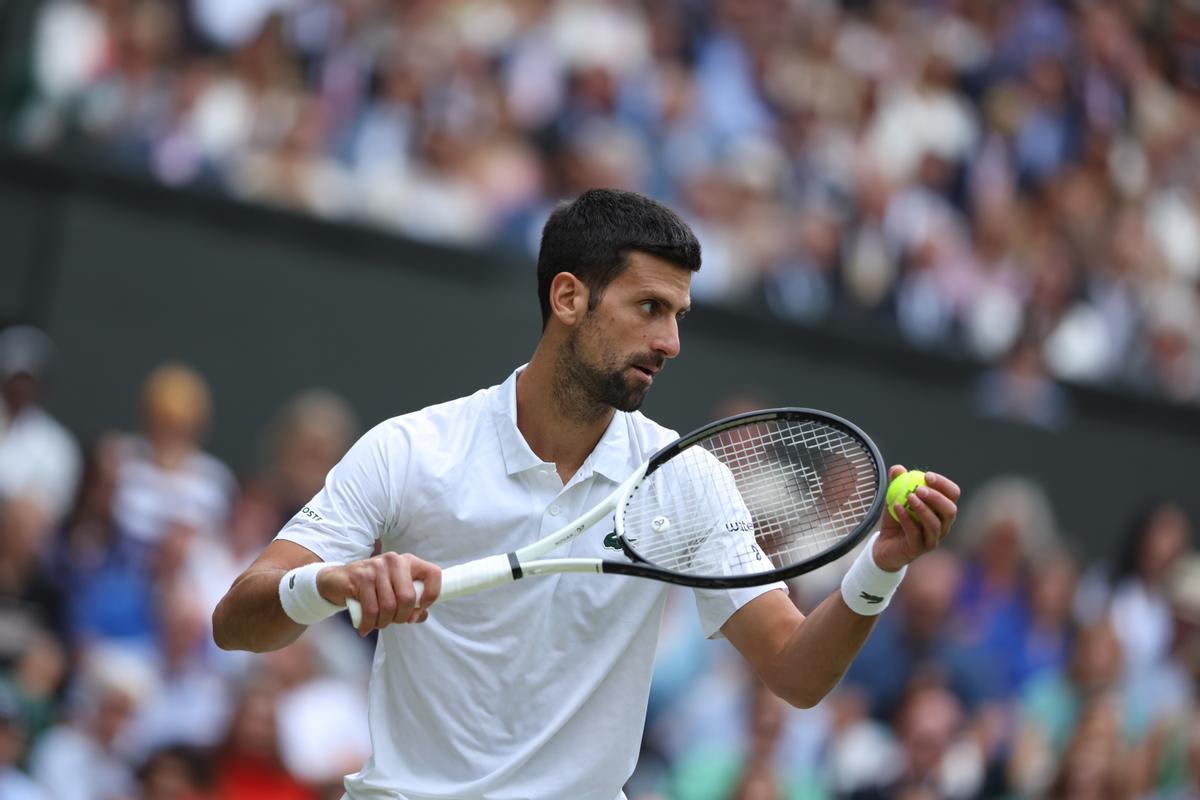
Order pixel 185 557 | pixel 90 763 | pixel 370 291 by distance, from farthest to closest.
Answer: pixel 370 291 < pixel 185 557 < pixel 90 763

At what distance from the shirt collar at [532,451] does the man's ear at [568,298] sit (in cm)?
18

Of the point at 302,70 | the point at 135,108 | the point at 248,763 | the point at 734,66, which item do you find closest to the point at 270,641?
the point at 248,763

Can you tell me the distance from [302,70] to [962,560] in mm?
4034

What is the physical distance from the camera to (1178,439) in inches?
390

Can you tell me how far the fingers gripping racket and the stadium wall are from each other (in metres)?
4.02

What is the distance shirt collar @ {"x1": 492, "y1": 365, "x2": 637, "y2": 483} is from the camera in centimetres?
351

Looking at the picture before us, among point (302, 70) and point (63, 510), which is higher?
point (302, 70)

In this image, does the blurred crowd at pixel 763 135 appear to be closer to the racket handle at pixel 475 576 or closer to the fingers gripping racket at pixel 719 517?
the fingers gripping racket at pixel 719 517

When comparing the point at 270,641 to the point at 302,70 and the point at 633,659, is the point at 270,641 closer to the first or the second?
the point at 633,659

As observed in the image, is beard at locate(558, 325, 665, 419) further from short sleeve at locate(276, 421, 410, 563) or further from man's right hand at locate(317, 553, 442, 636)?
man's right hand at locate(317, 553, 442, 636)

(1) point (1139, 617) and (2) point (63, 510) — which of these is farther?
(1) point (1139, 617)

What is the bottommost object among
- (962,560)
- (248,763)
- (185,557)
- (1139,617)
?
(1139,617)

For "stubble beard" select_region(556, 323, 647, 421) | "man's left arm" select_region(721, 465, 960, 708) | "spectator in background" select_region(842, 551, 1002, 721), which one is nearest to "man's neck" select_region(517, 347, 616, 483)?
"stubble beard" select_region(556, 323, 647, 421)

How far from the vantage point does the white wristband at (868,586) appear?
10.4ft
